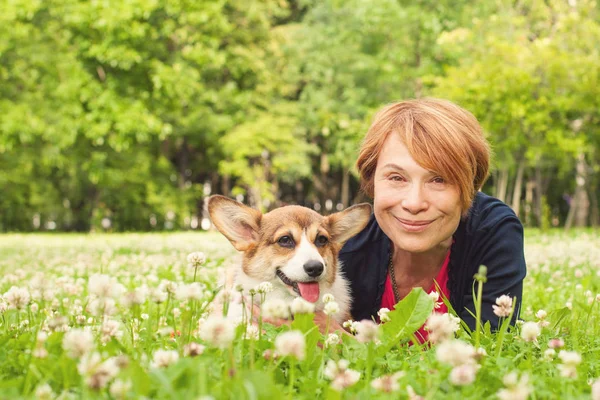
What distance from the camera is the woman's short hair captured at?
3721 mm

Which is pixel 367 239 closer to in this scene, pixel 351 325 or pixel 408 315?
pixel 351 325

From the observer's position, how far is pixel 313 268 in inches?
156

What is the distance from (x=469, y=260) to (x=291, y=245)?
3.73 ft

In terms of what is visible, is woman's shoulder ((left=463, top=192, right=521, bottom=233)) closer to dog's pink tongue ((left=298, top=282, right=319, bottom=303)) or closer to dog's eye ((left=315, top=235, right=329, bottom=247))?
dog's eye ((left=315, top=235, right=329, bottom=247))

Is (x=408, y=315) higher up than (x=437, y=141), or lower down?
lower down

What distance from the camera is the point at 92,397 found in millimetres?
1735

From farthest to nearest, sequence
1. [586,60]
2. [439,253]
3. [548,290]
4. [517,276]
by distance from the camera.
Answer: [586,60] → [548,290] → [439,253] → [517,276]

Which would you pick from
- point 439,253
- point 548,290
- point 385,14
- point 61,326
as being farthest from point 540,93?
point 61,326

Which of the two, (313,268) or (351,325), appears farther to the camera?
(313,268)

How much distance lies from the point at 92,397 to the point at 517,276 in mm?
2811

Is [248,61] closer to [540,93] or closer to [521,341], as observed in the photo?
[540,93]

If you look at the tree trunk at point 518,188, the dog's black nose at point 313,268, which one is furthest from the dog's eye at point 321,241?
the tree trunk at point 518,188

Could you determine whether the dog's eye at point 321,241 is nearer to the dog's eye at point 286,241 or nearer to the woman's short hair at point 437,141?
the dog's eye at point 286,241

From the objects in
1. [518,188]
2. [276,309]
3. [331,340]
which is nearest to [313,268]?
[331,340]
